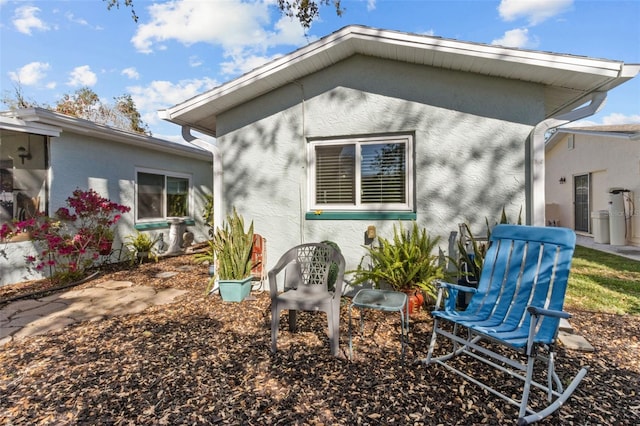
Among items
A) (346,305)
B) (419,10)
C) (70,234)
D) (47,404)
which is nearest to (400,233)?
(346,305)

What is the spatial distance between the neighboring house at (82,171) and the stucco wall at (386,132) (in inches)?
133

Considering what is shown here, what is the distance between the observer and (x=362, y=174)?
476cm

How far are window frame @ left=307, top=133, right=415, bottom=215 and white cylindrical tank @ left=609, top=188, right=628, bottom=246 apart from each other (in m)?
8.58

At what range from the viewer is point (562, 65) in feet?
11.5

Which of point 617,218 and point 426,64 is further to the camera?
point 617,218

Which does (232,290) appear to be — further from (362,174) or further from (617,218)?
(617,218)

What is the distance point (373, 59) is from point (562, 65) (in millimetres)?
2346

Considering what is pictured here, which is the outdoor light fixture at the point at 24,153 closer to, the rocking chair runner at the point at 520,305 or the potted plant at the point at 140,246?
the potted plant at the point at 140,246

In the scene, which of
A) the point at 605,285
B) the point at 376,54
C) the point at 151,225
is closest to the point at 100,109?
the point at 151,225

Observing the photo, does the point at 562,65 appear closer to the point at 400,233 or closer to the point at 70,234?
the point at 400,233

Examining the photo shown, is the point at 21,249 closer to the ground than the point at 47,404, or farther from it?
farther from it

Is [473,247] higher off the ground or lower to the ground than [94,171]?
lower

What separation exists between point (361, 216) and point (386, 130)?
1.34 meters

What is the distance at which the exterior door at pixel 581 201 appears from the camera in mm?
11211
